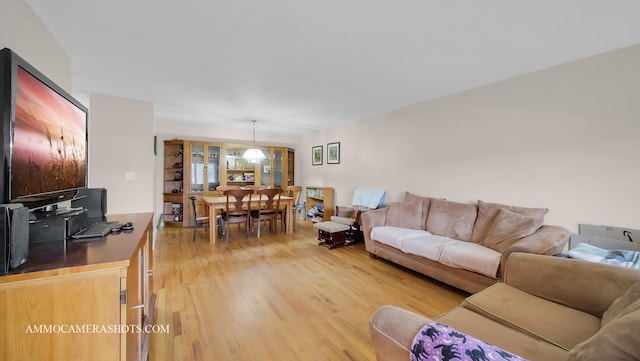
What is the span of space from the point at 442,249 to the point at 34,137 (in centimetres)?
304

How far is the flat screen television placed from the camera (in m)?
0.90

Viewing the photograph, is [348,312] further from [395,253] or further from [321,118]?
[321,118]

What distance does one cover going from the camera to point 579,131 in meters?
2.28

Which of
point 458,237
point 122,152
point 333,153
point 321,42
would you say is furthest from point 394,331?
point 333,153

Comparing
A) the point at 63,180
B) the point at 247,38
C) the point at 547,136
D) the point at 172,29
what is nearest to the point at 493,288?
the point at 547,136

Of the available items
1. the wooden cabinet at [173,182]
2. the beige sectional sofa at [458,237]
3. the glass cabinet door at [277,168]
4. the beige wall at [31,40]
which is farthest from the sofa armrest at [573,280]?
the wooden cabinet at [173,182]

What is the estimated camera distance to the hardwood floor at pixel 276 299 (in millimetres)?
1635

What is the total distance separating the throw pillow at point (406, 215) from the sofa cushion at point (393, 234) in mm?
100

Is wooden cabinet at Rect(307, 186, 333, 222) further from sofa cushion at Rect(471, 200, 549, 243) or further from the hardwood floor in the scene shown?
sofa cushion at Rect(471, 200, 549, 243)

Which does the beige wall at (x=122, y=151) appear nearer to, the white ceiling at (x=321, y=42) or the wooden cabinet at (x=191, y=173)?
the white ceiling at (x=321, y=42)

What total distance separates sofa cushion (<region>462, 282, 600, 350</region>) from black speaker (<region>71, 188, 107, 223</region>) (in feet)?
8.33

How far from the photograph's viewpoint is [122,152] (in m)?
3.44

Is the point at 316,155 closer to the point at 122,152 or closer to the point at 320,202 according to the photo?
the point at 320,202

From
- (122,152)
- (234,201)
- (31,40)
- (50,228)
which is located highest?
(31,40)
